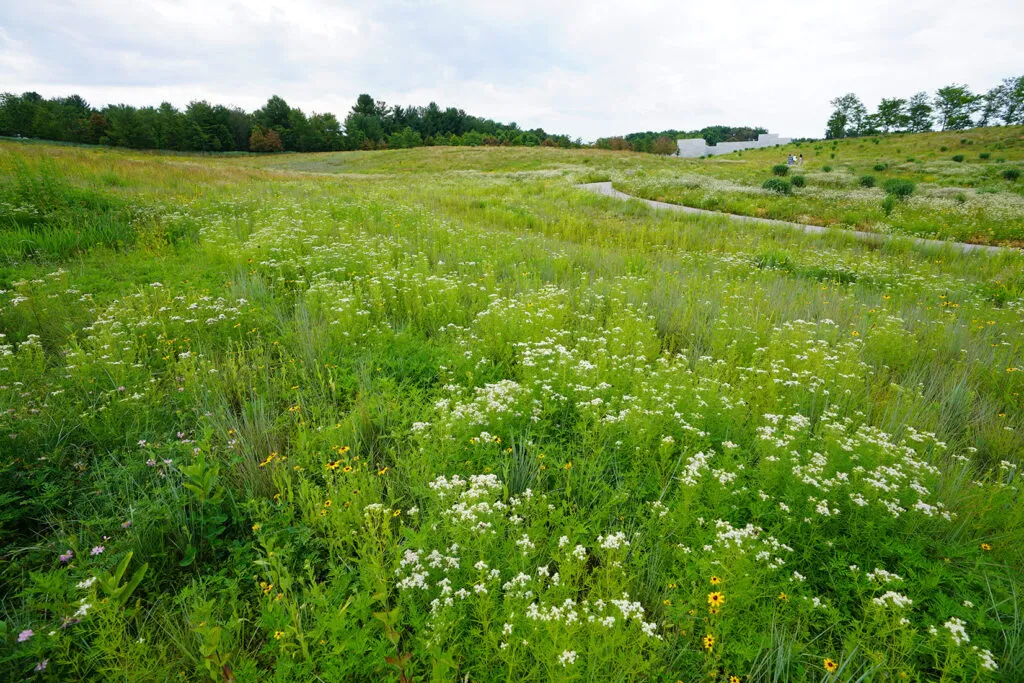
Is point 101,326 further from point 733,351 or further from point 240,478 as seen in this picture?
point 733,351

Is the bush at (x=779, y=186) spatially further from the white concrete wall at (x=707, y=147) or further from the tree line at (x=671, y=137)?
the white concrete wall at (x=707, y=147)

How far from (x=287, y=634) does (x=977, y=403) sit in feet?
20.6

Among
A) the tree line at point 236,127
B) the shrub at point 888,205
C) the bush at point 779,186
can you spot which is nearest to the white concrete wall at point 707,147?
the tree line at point 236,127

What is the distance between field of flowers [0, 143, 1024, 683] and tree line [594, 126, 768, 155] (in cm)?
8321

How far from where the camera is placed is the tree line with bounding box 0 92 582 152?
59053 mm

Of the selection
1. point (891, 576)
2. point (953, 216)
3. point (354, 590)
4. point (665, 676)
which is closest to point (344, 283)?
point (354, 590)

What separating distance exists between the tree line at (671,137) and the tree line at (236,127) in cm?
1846

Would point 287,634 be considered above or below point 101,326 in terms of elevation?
below

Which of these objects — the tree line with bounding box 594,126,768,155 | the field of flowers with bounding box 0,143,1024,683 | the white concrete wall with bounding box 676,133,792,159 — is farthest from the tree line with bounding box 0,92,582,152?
the field of flowers with bounding box 0,143,1024,683

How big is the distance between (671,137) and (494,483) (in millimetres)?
127154

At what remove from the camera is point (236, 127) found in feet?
235

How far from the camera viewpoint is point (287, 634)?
6.67ft

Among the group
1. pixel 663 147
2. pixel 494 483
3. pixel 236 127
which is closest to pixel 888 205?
pixel 494 483

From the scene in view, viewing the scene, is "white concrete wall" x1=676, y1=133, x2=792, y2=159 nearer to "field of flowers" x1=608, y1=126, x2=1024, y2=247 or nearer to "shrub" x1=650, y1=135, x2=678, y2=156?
"shrub" x1=650, y1=135, x2=678, y2=156
